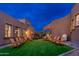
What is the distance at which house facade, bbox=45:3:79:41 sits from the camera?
1171 centimetres

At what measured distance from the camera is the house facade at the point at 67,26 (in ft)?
38.4

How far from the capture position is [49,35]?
11.8 meters

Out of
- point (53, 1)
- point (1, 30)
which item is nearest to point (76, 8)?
point (53, 1)

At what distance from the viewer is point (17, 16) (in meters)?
11.7

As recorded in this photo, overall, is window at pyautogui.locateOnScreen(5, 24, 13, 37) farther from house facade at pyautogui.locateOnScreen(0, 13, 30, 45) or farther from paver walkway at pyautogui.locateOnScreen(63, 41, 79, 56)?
paver walkway at pyautogui.locateOnScreen(63, 41, 79, 56)

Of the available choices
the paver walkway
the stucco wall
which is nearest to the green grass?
the paver walkway

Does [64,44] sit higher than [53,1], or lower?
lower

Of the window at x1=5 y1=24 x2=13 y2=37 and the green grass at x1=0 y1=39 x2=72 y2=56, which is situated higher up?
the window at x1=5 y1=24 x2=13 y2=37

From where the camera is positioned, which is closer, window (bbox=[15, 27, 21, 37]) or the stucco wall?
the stucco wall

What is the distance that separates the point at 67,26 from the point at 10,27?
978 mm

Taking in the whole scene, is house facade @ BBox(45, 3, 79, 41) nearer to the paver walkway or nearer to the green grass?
the paver walkway

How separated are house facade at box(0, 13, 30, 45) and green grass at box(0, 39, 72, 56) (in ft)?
0.58

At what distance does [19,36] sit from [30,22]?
31 cm

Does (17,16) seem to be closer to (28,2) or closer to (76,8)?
(28,2)
